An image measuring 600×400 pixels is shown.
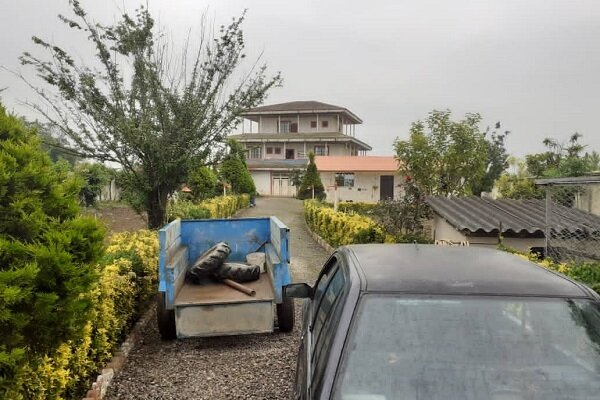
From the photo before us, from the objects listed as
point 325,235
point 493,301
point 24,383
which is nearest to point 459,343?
point 493,301

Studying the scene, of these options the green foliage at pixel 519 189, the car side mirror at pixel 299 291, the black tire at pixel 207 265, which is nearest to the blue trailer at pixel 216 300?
the black tire at pixel 207 265

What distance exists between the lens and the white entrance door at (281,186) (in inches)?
1932

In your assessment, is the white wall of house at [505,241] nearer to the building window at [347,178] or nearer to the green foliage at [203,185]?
the green foliage at [203,185]

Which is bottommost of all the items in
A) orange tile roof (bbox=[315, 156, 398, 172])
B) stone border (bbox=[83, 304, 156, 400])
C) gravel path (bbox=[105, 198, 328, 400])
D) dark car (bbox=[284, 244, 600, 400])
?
gravel path (bbox=[105, 198, 328, 400])

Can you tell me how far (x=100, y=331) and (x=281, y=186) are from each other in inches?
Result: 1769

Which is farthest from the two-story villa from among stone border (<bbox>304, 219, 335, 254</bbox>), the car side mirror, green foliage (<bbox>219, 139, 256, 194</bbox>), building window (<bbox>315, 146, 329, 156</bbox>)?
the car side mirror

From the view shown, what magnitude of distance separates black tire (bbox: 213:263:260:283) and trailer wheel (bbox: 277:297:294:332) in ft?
2.37

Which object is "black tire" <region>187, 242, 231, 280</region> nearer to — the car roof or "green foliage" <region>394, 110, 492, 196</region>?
the car roof

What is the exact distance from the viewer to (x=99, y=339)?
4801 mm

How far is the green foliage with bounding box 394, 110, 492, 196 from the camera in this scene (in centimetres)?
1711

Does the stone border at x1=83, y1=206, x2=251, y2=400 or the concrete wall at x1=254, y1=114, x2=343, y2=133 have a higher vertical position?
the concrete wall at x1=254, y1=114, x2=343, y2=133

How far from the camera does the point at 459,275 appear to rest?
256cm

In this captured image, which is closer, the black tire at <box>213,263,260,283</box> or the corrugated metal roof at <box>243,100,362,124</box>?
the black tire at <box>213,263,260,283</box>

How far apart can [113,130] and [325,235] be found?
783 cm
